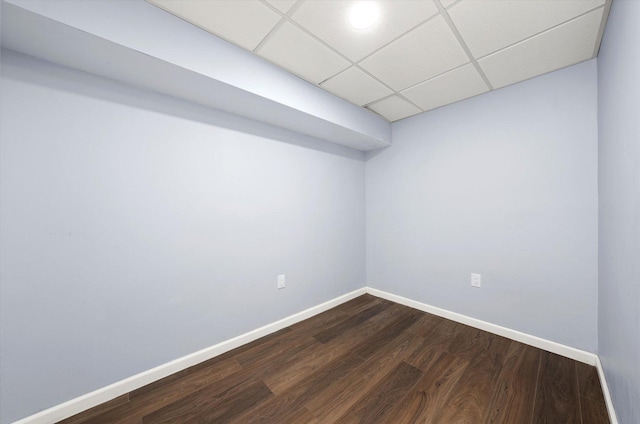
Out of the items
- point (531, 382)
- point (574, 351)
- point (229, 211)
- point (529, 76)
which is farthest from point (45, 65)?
point (574, 351)

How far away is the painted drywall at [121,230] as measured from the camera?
119cm

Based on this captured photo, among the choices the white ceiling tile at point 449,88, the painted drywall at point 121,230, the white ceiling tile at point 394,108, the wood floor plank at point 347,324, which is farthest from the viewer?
the white ceiling tile at point 394,108

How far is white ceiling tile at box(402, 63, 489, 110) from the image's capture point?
6.13 feet

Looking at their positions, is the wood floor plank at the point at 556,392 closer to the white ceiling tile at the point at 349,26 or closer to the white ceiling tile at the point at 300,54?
the white ceiling tile at the point at 349,26

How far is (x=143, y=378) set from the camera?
59.3 inches

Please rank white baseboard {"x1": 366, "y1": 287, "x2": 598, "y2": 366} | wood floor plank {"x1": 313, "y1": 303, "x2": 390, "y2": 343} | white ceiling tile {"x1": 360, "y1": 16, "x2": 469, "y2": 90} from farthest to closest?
wood floor plank {"x1": 313, "y1": 303, "x2": 390, "y2": 343} → white baseboard {"x1": 366, "y1": 287, "x2": 598, "y2": 366} → white ceiling tile {"x1": 360, "y1": 16, "x2": 469, "y2": 90}

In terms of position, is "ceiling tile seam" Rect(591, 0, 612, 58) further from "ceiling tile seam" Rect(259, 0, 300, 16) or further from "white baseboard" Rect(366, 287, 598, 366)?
"white baseboard" Rect(366, 287, 598, 366)

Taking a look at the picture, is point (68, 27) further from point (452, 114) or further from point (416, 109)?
point (452, 114)

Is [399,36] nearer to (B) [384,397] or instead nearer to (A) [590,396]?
(B) [384,397]

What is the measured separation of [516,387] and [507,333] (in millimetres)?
702

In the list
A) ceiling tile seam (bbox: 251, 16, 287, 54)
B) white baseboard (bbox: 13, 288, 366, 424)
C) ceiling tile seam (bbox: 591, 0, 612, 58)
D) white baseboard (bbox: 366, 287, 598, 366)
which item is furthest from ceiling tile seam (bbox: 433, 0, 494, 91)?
white baseboard (bbox: 13, 288, 366, 424)

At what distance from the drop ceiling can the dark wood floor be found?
228 cm

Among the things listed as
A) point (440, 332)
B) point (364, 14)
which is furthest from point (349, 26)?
point (440, 332)

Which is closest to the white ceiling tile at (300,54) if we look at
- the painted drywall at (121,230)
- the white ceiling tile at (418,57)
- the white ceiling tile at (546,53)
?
the white ceiling tile at (418,57)
